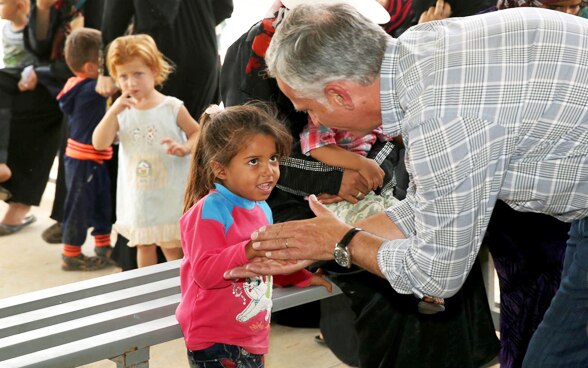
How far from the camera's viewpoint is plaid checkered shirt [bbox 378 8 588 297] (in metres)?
1.99

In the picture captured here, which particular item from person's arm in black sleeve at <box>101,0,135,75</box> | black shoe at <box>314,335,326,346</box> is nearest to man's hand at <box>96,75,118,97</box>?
person's arm in black sleeve at <box>101,0,135,75</box>

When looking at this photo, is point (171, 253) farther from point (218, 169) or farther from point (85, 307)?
point (218, 169)

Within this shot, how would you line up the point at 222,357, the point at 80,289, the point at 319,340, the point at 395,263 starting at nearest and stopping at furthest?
the point at 395,263 → the point at 222,357 → the point at 80,289 → the point at 319,340

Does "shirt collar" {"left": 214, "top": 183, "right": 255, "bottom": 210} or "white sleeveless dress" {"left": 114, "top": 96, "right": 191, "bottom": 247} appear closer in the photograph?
"shirt collar" {"left": 214, "top": 183, "right": 255, "bottom": 210}

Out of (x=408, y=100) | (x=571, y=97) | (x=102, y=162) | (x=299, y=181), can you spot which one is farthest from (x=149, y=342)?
(x=102, y=162)

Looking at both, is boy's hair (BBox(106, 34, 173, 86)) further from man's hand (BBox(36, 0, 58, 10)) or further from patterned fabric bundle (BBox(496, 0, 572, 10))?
patterned fabric bundle (BBox(496, 0, 572, 10))

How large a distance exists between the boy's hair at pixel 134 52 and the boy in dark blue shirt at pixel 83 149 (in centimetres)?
80

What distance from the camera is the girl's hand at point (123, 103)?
14.2ft

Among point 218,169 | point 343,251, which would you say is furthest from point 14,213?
point 343,251

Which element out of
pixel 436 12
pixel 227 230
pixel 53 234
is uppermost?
pixel 436 12

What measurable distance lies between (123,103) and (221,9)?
2.65 ft

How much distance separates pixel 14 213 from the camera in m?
6.17

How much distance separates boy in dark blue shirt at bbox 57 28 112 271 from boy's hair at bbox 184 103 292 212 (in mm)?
2538

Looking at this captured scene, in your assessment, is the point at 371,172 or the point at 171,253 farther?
the point at 171,253
